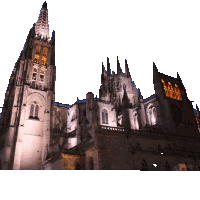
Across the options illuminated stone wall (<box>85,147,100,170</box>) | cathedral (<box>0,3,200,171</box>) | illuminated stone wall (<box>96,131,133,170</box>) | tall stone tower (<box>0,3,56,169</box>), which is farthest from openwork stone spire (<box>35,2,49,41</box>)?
illuminated stone wall (<box>85,147,100,170</box>)

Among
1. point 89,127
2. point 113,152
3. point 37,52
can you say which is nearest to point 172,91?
point 89,127

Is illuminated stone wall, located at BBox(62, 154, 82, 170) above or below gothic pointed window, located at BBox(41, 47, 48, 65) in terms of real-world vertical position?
below

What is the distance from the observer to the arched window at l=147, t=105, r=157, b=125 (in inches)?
1647

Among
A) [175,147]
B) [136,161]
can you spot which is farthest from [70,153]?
[175,147]

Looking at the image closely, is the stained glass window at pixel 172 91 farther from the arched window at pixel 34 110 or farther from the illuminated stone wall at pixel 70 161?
the arched window at pixel 34 110

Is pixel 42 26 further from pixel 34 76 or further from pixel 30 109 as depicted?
pixel 30 109

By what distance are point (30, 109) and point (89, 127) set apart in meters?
14.5

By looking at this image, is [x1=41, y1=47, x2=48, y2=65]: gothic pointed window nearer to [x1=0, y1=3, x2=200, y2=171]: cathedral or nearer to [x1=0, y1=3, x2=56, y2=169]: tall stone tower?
[x1=0, y1=3, x2=56, y2=169]: tall stone tower

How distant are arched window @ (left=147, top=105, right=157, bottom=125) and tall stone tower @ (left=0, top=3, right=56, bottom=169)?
67.1 feet

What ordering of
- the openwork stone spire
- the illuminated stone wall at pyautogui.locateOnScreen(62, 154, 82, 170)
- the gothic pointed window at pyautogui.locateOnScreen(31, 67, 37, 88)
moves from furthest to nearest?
the openwork stone spire → the gothic pointed window at pyautogui.locateOnScreen(31, 67, 37, 88) → the illuminated stone wall at pyautogui.locateOnScreen(62, 154, 82, 170)

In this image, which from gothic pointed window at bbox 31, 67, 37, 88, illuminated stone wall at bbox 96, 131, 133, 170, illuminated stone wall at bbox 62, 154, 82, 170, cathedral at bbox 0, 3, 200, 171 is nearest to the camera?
illuminated stone wall at bbox 96, 131, 133, 170

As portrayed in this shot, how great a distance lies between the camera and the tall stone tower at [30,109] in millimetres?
33062
